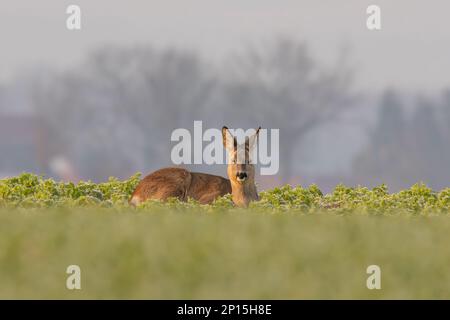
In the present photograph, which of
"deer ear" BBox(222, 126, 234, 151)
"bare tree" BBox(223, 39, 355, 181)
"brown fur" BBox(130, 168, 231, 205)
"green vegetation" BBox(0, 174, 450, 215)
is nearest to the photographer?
"green vegetation" BBox(0, 174, 450, 215)

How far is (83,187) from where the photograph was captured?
21.8 meters

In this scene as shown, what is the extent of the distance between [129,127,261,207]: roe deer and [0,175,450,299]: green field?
4551 mm

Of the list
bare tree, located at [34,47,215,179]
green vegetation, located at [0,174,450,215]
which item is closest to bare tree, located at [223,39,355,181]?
bare tree, located at [34,47,215,179]

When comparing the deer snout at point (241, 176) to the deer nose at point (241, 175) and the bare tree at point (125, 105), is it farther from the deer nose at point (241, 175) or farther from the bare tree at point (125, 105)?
the bare tree at point (125, 105)

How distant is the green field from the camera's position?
9734 mm

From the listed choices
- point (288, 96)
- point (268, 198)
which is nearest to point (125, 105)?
point (288, 96)

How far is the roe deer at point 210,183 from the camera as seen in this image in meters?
18.6

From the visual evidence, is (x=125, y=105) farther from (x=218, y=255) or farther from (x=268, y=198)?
(x=218, y=255)

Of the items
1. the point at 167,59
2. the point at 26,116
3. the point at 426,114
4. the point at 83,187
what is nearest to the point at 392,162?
the point at 426,114

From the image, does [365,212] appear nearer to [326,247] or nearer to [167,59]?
[326,247]

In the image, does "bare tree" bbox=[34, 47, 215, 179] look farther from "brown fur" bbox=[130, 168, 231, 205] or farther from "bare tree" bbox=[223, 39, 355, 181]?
"brown fur" bbox=[130, 168, 231, 205]

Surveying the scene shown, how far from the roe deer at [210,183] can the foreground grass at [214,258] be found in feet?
18.1

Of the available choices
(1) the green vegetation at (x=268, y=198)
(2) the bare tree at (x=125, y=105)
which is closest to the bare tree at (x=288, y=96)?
(2) the bare tree at (x=125, y=105)

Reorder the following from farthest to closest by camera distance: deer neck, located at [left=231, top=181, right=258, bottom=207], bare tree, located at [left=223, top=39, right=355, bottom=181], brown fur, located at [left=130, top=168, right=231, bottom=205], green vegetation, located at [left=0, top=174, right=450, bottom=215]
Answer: bare tree, located at [left=223, top=39, right=355, bottom=181], brown fur, located at [left=130, top=168, right=231, bottom=205], deer neck, located at [left=231, top=181, right=258, bottom=207], green vegetation, located at [left=0, top=174, right=450, bottom=215]
